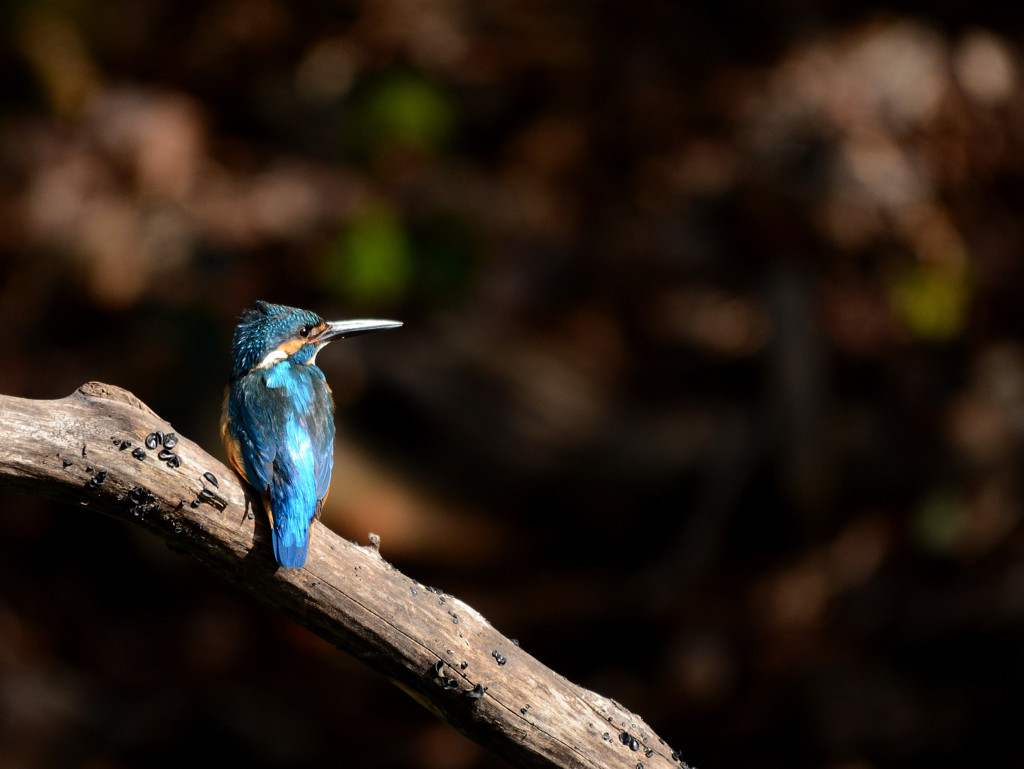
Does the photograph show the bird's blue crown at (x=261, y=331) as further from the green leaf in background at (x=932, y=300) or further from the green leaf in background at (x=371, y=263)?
the green leaf in background at (x=932, y=300)

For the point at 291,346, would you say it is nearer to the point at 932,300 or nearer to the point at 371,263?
the point at 371,263

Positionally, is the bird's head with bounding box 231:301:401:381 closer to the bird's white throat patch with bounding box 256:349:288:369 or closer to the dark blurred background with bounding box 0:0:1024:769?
the bird's white throat patch with bounding box 256:349:288:369

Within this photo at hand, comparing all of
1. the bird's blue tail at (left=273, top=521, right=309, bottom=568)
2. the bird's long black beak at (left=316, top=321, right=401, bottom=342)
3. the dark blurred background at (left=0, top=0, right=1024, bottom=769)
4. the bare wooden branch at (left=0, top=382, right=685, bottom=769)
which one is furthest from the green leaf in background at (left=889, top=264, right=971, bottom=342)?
the bird's blue tail at (left=273, top=521, right=309, bottom=568)

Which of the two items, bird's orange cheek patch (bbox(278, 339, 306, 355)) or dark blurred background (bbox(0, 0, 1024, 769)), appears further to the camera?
dark blurred background (bbox(0, 0, 1024, 769))

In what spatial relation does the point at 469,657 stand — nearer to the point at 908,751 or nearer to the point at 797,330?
the point at 908,751

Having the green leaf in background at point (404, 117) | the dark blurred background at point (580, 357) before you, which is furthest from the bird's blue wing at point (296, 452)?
the green leaf in background at point (404, 117)

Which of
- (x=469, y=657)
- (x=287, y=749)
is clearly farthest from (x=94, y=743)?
(x=469, y=657)
